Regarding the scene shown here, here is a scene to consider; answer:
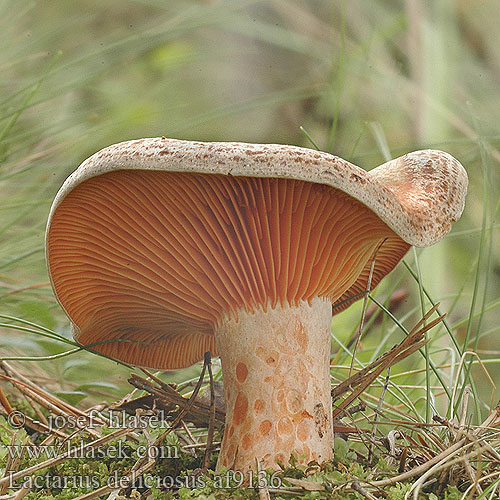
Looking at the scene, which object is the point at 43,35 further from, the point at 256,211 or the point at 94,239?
the point at 256,211

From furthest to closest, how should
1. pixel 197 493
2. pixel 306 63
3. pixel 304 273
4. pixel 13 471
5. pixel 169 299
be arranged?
pixel 306 63, pixel 169 299, pixel 304 273, pixel 13 471, pixel 197 493

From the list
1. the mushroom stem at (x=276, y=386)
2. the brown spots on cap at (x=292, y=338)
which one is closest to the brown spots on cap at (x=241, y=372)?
the mushroom stem at (x=276, y=386)

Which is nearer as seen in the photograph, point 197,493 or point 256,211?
point 197,493

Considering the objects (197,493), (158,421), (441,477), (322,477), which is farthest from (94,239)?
(441,477)

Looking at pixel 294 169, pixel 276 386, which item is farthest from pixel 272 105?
pixel 294 169

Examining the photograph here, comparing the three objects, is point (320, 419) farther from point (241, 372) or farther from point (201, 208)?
point (201, 208)

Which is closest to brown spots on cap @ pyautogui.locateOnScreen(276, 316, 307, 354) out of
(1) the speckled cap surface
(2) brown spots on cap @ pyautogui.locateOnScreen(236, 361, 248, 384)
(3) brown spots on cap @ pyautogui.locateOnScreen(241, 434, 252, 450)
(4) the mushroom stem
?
(4) the mushroom stem

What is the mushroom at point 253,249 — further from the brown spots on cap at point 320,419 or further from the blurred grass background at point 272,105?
the blurred grass background at point 272,105
